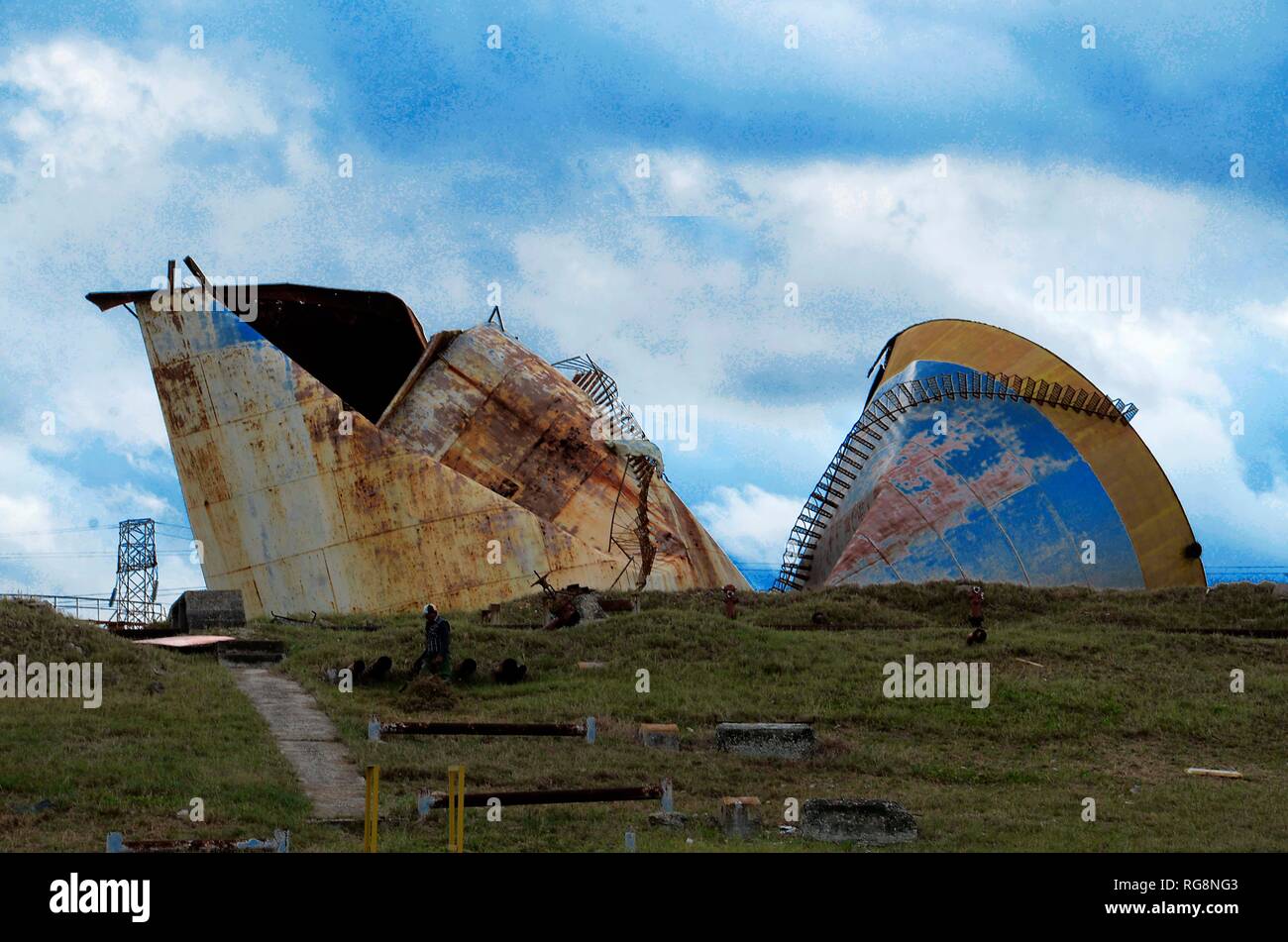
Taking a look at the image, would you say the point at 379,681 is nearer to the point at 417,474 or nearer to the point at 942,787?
the point at 942,787

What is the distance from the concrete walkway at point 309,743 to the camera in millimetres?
15312

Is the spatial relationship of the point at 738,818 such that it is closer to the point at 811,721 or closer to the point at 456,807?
the point at 456,807

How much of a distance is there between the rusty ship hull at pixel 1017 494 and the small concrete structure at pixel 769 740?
56.1 feet

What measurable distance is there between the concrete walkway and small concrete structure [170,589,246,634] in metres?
4.75

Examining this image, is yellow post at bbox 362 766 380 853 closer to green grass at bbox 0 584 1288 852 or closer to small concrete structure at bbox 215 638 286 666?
green grass at bbox 0 584 1288 852

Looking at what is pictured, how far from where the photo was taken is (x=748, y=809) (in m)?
14.9

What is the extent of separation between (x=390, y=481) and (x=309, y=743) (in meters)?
18.4

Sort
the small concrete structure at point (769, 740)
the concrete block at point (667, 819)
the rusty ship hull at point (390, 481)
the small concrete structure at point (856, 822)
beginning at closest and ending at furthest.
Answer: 1. the small concrete structure at point (856, 822)
2. the concrete block at point (667, 819)
3. the small concrete structure at point (769, 740)
4. the rusty ship hull at point (390, 481)

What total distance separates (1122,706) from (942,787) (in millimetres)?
5531

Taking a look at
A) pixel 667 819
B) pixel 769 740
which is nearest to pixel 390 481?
pixel 769 740

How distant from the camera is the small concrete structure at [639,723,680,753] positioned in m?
18.8

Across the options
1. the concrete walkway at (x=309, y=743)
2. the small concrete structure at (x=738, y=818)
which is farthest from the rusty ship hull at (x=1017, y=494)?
the small concrete structure at (x=738, y=818)

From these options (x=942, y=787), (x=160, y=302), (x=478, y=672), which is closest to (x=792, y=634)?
(x=478, y=672)

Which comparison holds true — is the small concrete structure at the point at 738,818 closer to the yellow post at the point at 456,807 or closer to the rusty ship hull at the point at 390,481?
the yellow post at the point at 456,807
